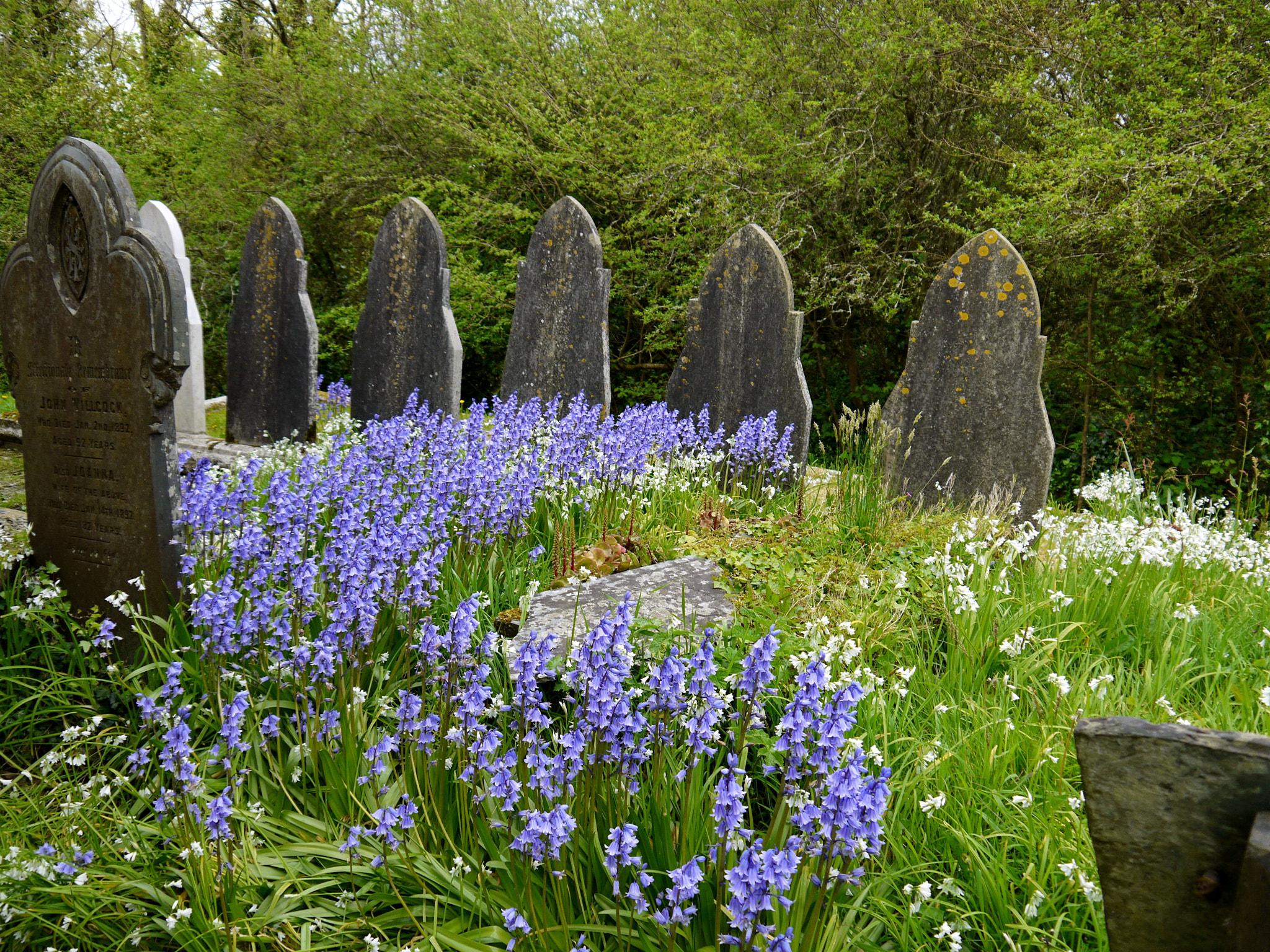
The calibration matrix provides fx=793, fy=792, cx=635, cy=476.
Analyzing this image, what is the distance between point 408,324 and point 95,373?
11.9 ft

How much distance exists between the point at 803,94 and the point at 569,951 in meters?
9.93

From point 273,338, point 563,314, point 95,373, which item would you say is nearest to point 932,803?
point 95,373

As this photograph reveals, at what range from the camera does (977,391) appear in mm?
5160

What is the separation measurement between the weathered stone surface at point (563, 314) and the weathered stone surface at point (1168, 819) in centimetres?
556

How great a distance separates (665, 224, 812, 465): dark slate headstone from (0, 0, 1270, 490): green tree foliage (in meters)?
3.15

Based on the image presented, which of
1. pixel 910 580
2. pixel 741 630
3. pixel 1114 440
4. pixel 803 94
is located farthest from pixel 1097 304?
pixel 741 630

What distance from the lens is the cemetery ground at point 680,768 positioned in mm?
1915

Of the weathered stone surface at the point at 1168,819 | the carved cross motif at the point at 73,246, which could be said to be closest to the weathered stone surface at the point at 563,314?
the carved cross motif at the point at 73,246

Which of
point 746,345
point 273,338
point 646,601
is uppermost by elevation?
point 273,338

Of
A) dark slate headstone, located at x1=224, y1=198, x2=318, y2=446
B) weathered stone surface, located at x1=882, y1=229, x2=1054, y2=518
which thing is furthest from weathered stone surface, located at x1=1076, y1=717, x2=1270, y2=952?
dark slate headstone, located at x1=224, y1=198, x2=318, y2=446

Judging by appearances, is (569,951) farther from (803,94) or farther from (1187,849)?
(803,94)

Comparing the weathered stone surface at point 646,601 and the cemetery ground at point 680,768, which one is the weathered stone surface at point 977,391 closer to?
the cemetery ground at point 680,768

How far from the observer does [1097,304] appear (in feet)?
31.0

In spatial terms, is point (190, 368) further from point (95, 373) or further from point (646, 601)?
point (646, 601)
